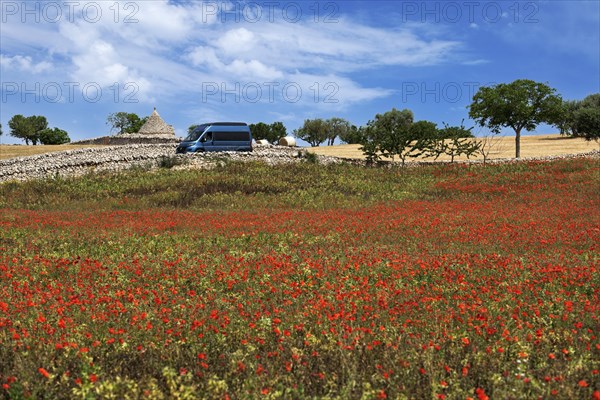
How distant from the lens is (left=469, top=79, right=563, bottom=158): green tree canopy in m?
56.6

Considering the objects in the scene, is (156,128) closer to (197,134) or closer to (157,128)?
(157,128)

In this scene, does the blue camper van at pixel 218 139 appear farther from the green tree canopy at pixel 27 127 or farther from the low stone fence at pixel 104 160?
the green tree canopy at pixel 27 127

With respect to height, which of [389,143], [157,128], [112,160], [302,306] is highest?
[157,128]

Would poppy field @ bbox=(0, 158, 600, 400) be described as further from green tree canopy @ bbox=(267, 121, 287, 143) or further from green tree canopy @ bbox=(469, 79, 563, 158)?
green tree canopy @ bbox=(267, 121, 287, 143)

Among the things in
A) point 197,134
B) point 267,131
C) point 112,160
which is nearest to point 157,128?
point 197,134

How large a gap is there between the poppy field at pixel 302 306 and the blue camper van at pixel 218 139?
24084 mm

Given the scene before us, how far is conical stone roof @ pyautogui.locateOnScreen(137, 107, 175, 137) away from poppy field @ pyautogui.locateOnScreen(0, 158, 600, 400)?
51.9m

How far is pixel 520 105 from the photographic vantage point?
56.0 meters

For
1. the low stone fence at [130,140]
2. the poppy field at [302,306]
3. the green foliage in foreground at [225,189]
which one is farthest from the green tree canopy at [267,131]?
the poppy field at [302,306]

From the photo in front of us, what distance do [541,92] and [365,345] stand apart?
57915mm

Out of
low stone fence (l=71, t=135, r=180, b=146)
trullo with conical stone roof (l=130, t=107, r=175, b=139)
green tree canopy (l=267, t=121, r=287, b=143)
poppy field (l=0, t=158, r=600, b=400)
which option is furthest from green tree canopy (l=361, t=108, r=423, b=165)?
green tree canopy (l=267, t=121, r=287, b=143)

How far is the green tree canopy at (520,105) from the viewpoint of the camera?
186ft

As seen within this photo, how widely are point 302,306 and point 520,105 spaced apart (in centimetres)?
5367

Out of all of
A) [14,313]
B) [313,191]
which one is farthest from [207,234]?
[313,191]
